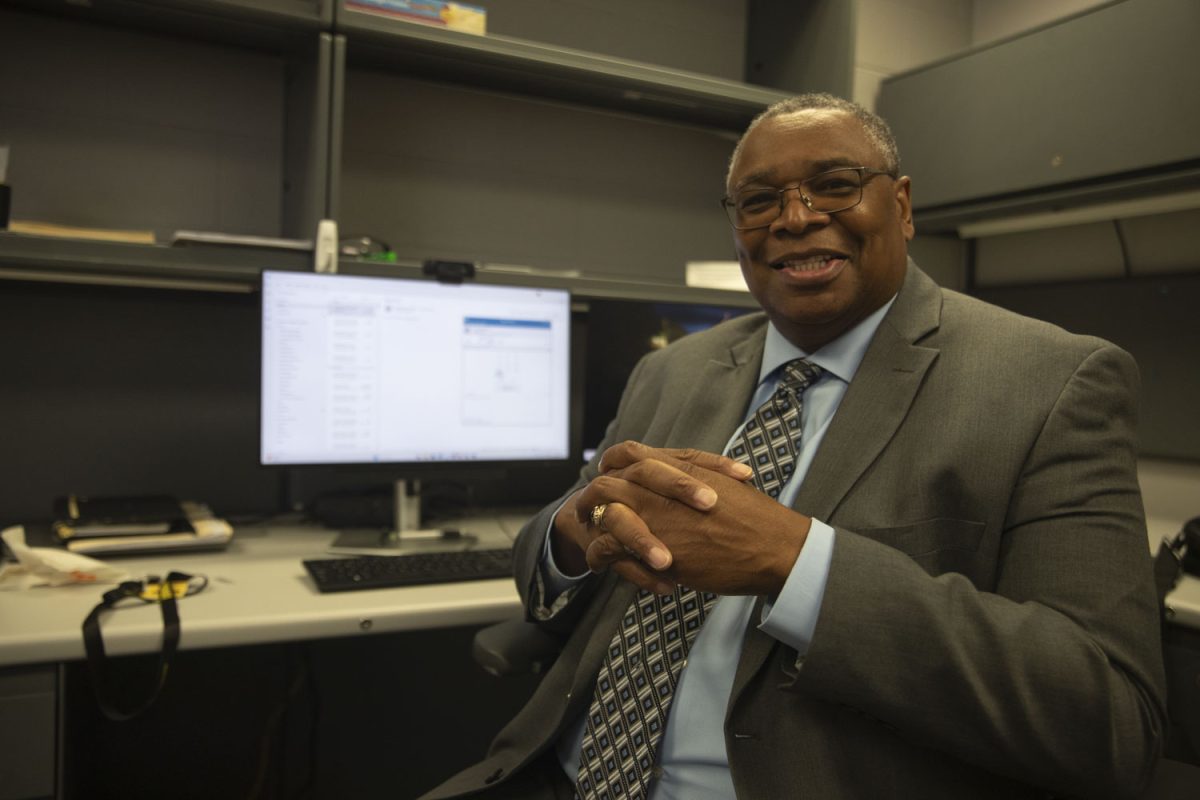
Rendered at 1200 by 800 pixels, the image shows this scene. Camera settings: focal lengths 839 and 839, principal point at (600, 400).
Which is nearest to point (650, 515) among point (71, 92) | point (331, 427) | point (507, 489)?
point (331, 427)

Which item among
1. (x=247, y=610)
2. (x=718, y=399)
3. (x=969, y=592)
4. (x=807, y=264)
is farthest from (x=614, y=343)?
(x=969, y=592)

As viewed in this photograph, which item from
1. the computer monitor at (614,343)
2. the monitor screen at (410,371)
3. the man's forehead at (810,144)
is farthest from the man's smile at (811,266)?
the computer monitor at (614,343)

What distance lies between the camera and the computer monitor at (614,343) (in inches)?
74.5

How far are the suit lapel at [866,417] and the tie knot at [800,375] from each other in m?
0.08

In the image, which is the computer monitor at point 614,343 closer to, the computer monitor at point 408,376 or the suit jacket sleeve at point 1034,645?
the computer monitor at point 408,376

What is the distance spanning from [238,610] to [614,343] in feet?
3.28

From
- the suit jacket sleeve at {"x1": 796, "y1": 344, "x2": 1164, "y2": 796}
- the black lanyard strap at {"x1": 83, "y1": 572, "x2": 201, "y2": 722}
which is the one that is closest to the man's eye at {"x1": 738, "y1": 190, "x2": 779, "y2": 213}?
the suit jacket sleeve at {"x1": 796, "y1": 344, "x2": 1164, "y2": 796}

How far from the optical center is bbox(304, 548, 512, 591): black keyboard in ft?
4.31

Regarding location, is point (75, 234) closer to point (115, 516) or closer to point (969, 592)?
point (115, 516)

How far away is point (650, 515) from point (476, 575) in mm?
590

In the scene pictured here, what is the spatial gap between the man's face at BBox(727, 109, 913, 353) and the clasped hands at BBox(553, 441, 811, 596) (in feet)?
0.91

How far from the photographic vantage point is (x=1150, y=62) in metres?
1.69

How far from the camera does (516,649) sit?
1.17m

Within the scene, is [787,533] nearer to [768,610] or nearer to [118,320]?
[768,610]
